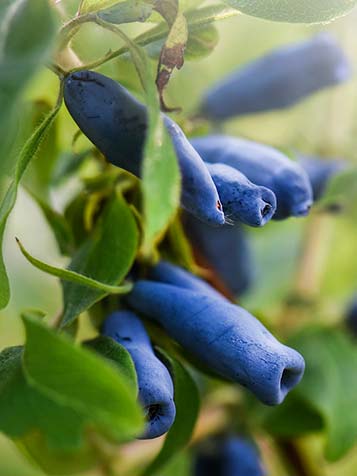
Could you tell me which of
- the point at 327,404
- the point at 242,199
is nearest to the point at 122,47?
the point at 242,199

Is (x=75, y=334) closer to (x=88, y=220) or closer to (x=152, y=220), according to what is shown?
(x=88, y=220)

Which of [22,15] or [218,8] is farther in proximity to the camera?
A: [218,8]

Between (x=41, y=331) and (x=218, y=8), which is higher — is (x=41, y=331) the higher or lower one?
the lower one

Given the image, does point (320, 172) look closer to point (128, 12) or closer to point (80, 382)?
point (128, 12)

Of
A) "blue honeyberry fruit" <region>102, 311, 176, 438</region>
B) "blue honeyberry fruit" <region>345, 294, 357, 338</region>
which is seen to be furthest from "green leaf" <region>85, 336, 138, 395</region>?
"blue honeyberry fruit" <region>345, 294, 357, 338</region>

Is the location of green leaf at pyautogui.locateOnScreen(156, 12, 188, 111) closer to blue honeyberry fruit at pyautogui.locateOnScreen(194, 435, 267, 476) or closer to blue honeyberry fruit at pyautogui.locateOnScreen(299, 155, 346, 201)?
blue honeyberry fruit at pyautogui.locateOnScreen(299, 155, 346, 201)

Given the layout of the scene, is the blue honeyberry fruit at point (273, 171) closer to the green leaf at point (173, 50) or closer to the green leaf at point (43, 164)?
the green leaf at point (173, 50)

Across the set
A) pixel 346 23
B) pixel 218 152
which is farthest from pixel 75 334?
pixel 346 23
